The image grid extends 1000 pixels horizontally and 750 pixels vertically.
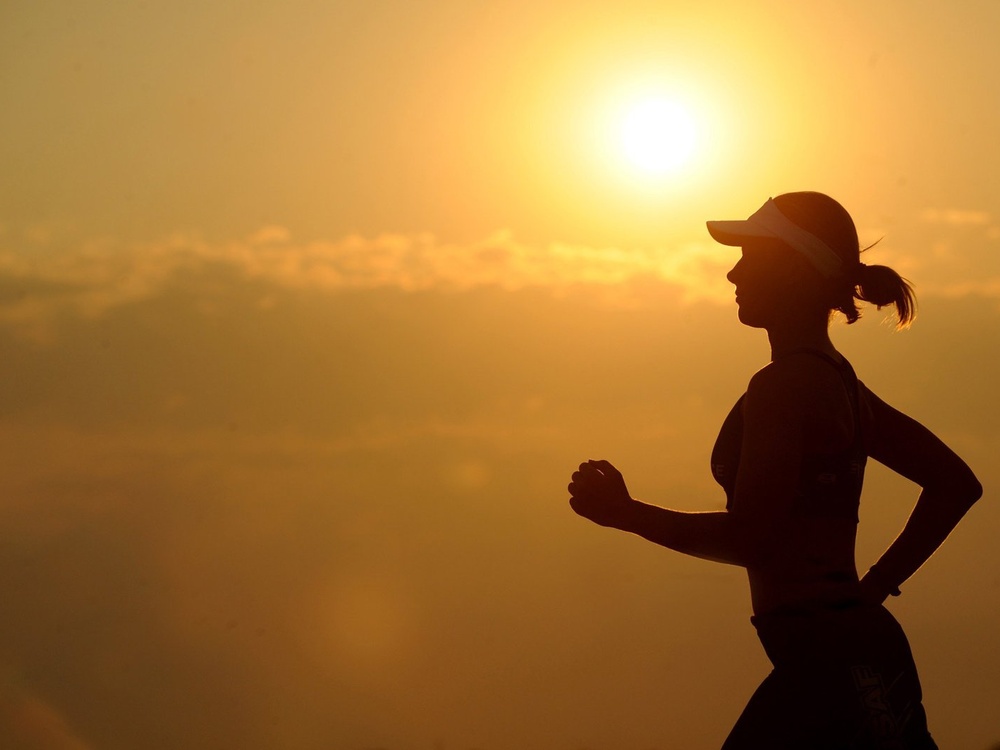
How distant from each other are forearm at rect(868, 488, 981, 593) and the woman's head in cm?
66

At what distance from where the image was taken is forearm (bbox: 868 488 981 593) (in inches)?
185

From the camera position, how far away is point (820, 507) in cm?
415

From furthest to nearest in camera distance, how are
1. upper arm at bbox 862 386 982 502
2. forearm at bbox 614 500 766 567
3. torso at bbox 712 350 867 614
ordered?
upper arm at bbox 862 386 982 502, torso at bbox 712 350 867 614, forearm at bbox 614 500 766 567

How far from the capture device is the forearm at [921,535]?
471 cm

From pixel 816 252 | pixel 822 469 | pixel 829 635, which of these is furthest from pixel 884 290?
pixel 829 635

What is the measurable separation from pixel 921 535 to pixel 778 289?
1039 mm

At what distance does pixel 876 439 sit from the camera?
465 centimetres

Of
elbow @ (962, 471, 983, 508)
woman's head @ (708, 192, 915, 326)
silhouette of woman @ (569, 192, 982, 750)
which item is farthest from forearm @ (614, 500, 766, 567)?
elbow @ (962, 471, 983, 508)

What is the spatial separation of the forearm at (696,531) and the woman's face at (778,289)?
66 cm

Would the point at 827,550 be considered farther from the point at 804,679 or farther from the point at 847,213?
the point at 847,213

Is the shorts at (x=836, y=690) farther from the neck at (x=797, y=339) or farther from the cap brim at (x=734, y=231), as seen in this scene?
the cap brim at (x=734, y=231)

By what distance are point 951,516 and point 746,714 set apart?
3.45 feet

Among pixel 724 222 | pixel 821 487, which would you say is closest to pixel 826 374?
pixel 821 487

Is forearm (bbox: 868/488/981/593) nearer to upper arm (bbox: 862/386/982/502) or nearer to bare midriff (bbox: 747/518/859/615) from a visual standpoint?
upper arm (bbox: 862/386/982/502)
